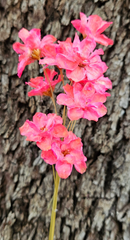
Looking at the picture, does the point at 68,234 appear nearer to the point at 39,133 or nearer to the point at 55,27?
the point at 39,133

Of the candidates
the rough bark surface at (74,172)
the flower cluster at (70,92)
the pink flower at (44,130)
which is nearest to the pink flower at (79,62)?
the flower cluster at (70,92)

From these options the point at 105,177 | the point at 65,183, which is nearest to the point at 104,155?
the point at 105,177

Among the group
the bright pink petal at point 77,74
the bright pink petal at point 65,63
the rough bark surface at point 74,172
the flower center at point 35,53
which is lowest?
the rough bark surface at point 74,172

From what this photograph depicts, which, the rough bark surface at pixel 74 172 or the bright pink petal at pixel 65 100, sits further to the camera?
the rough bark surface at pixel 74 172

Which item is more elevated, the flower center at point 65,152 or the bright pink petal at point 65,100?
the bright pink petal at point 65,100

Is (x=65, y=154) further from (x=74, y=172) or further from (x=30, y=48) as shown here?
(x=74, y=172)

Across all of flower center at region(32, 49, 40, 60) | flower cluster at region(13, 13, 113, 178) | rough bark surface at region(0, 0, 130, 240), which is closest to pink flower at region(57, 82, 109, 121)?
flower cluster at region(13, 13, 113, 178)

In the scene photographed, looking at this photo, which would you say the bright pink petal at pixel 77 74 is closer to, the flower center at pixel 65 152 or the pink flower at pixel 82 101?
the pink flower at pixel 82 101
